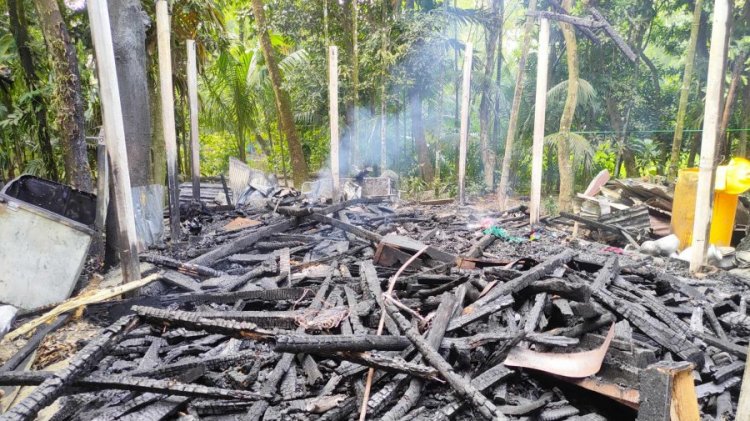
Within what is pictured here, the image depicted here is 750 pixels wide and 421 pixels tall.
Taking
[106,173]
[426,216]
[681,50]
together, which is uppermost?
[681,50]

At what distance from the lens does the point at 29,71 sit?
27.4 feet

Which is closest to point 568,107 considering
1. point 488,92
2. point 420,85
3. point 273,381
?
point 488,92

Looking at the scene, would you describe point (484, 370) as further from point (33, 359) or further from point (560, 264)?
point (33, 359)

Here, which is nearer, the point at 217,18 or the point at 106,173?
the point at 106,173

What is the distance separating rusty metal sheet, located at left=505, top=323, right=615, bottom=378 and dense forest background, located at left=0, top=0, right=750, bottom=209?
753 centimetres

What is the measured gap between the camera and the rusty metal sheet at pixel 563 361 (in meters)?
2.53

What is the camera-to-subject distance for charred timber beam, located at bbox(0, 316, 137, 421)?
2.06 m

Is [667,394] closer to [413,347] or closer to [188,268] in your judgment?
[413,347]

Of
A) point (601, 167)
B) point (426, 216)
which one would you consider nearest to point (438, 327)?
point (426, 216)

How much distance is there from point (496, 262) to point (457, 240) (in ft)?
6.19

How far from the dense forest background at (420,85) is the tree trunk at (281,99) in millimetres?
46

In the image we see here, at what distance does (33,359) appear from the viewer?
335 centimetres

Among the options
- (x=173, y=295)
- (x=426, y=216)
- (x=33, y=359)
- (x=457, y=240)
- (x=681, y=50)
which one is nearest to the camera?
(x=33, y=359)

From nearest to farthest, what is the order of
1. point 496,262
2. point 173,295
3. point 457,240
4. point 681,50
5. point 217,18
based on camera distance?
point 173,295, point 496,262, point 457,240, point 217,18, point 681,50
